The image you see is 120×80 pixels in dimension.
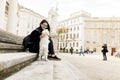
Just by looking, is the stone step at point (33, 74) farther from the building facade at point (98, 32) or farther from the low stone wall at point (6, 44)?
the building facade at point (98, 32)

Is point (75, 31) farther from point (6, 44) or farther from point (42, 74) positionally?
point (42, 74)

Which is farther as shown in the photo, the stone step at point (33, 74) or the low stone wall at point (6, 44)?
the low stone wall at point (6, 44)

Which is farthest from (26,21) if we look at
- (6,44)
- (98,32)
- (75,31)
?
(6,44)

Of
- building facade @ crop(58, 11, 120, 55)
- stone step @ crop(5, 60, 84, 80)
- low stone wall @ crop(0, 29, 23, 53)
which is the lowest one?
stone step @ crop(5, 60, 84, 80)

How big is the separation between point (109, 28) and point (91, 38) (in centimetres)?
710

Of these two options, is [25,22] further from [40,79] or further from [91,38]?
[40,79]

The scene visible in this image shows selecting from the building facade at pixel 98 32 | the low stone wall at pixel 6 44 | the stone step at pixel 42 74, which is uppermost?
the building facade at pixel 98 32

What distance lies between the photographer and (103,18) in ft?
245

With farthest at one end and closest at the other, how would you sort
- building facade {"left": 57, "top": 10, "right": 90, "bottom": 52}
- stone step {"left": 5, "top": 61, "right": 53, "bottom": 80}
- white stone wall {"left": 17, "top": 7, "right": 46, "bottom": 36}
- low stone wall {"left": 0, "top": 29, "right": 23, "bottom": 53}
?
1. building facade {"left": 57, "top": 10, "right": 90, "bottom": 52}
2. white stone wall {"left": 17, "top": 7, "right": 46, "bottom": 36}
3. low stone wall {"left": 0, "top": 29, "right": 23, "bottom": 53}
4. stone step {"left": 5, "top": 61, "right": 53, "bottom": 80}

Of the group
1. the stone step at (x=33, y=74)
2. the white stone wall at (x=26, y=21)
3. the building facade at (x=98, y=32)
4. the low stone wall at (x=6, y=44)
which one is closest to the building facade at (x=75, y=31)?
the building facade at (x=98, y=32)

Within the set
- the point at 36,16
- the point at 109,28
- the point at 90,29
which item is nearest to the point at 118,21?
the point at 109,28

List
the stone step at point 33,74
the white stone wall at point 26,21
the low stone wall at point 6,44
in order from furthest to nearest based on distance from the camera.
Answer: the white stone wall at point 26,21, the low stone wall at point 6,44, the stone step at point 33,74

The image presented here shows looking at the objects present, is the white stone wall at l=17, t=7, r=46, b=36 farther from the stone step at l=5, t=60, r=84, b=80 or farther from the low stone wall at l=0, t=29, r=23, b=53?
the stone step at l=5, t=60, r=84, b=80

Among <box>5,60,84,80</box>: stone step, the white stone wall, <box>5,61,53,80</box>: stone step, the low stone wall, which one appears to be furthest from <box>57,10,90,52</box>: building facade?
<box>5,61,53,80</box>: stone step
